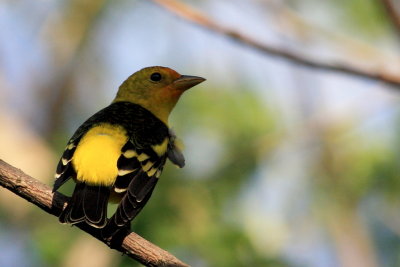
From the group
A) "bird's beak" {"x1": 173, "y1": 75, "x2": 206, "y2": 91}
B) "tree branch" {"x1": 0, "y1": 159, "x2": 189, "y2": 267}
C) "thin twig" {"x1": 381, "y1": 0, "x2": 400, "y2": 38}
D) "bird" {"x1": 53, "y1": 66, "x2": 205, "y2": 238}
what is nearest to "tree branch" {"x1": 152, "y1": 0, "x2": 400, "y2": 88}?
"thin twig" {"x1": 381, "y1": 0, "x2": 400, "y2": 38}

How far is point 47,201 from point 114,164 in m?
0.60

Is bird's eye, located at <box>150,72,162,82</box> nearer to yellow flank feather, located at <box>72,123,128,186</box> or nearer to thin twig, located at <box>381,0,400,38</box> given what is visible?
yellow flank feather, located at <box>72,123,128,186</box>

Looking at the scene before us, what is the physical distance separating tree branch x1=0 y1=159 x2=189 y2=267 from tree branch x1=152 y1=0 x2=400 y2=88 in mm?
1242

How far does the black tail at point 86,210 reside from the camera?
4094 mm

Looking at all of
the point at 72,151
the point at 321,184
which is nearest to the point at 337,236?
the point at 321,184

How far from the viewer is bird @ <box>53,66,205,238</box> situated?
4.15 meters

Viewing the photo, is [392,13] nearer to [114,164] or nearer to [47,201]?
[114,164]

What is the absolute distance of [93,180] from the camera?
14.3 ft

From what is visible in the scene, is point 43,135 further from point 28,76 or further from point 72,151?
point 72,151

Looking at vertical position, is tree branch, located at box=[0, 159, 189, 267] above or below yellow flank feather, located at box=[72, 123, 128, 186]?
below

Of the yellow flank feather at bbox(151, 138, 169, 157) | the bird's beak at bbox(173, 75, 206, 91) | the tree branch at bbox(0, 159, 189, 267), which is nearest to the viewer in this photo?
the tree branch at bbox(0, 159, 189, 267)

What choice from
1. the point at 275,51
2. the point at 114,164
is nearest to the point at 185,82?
the point at 114,164

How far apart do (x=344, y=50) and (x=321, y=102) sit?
205cm

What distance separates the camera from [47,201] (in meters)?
3.95
